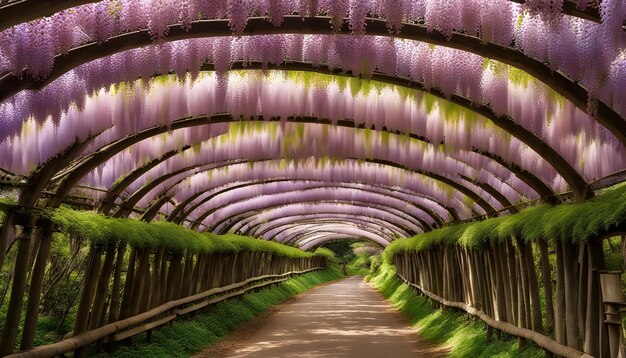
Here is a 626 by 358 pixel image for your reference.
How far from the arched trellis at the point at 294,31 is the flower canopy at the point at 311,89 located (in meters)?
0.01

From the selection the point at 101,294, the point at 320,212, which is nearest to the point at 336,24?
the point at 101,294

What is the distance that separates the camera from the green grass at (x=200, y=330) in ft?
35.3

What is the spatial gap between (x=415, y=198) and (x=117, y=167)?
9.78m

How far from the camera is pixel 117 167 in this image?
10922 mm

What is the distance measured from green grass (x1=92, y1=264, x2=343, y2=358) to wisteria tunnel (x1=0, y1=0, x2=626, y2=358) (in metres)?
0.18

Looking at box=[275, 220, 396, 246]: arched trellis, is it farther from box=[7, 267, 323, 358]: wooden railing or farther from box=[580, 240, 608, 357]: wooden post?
box=[580, 240, 608, 357]: wooden post

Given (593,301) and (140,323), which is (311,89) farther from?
(140,323)

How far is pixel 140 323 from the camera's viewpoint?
11.4 m

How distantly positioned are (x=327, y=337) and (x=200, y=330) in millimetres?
2664

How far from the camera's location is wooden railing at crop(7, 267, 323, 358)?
25.2 ft

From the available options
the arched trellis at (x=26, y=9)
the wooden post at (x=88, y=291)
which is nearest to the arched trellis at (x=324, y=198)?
the wooden post at (x=88, y=291)

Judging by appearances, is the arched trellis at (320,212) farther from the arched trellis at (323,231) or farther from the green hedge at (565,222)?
the green hedge at (565,222)

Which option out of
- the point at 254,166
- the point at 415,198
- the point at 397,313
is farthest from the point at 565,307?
the point at 397,313

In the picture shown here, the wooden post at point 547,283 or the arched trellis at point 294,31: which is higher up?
the arched trellis at point 294,31
